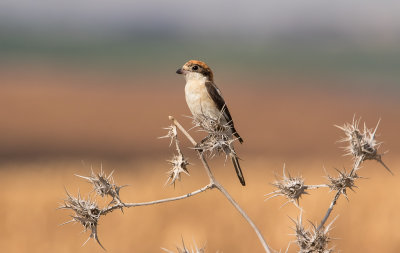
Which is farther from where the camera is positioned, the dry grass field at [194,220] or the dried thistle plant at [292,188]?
the dry grass field at [194,220]

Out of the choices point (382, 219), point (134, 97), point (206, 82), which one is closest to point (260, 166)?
point (382, 219)

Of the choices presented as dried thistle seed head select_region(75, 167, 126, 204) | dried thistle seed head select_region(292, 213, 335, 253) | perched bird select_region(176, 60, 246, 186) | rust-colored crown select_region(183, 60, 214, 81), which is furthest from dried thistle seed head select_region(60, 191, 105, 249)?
rust-colored crown select_region(183, 60, 214, 81)

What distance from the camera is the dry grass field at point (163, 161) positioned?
43.6 ft

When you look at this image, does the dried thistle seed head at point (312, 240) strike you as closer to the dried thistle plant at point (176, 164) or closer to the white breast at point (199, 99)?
the dried thistle plant at point (176, 164)

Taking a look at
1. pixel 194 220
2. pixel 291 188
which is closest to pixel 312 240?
pixel 291 188

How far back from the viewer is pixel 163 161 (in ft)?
89.7

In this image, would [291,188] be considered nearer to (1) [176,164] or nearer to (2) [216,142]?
(2) [216,142]

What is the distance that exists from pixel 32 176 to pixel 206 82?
12.1 meters

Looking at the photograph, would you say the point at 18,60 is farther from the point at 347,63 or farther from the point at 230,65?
the point at 347,63

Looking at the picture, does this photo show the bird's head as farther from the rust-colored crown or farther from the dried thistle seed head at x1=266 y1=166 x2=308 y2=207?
the dried thistle seed head at x1=266 y1=166 x2=308 y2=207

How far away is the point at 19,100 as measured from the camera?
187 feet

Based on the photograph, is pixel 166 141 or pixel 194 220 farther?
pixel 166 141

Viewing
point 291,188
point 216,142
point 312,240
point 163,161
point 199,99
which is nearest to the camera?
point 312,240

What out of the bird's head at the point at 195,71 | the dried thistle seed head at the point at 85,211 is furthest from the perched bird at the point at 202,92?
the dried thistle seed head at the point at 85,211
